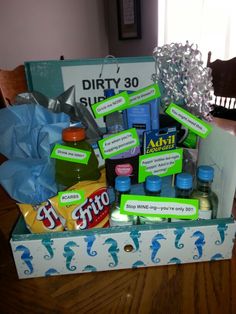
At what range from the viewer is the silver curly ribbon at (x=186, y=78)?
0.77 metres

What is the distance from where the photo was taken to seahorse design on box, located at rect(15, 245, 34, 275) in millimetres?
500

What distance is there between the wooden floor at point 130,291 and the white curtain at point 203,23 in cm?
204

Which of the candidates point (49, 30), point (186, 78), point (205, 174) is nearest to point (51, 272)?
point (205, 174)

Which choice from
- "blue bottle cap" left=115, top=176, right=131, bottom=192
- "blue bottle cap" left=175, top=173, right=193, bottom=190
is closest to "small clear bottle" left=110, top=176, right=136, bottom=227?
"blue bottle cap" left=115, top=176, right=131, bottom=192

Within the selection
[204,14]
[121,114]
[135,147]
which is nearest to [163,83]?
[121,114]

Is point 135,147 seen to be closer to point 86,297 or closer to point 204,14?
point 86,297

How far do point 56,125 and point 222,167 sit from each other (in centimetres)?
41

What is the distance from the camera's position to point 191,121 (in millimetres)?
643

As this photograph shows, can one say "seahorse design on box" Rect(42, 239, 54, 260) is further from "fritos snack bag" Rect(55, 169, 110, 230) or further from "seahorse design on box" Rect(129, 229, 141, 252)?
"seahorse design on box" Rect(129, 229, 141, 252)

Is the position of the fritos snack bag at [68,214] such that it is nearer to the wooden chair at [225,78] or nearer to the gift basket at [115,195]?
the gift basket at [115,195]

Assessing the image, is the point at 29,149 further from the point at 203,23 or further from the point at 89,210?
the point at 203,23

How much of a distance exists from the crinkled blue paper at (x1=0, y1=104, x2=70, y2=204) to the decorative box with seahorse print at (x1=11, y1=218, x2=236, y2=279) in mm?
89

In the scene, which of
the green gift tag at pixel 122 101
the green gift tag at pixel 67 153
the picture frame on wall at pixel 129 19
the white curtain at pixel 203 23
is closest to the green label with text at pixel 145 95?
the green gift tag at pixel 122 101

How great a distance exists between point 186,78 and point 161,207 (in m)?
0.46
